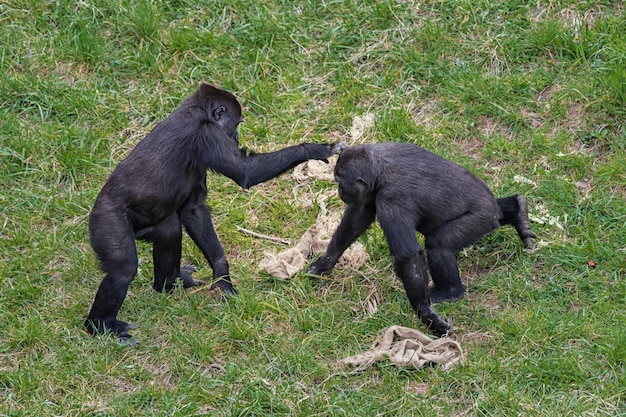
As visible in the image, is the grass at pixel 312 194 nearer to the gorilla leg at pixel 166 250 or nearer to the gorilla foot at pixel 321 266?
the gorilla foot at pixel 321 266

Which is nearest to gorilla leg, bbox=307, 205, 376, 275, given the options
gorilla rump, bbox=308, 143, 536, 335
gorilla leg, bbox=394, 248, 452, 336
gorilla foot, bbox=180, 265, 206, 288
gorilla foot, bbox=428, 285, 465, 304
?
gorilla rump, bbox=308, 143, 536, 335

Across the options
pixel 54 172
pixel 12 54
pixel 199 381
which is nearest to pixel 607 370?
pixel 199 381

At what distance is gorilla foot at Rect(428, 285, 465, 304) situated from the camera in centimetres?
797

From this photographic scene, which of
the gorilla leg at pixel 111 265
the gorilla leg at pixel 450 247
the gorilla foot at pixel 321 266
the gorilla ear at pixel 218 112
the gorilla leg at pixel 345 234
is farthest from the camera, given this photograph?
the gorilla foot at pixel 321 266

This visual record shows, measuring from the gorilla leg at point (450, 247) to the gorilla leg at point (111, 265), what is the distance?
248 cm

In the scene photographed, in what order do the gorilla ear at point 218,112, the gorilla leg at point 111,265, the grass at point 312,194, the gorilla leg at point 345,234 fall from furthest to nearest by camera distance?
the gorilla leg at point 345,234
the gorilla ear at point 218,112
the gorilla leg at point 111,265
the grass at point 312,194

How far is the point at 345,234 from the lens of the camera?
328 inches

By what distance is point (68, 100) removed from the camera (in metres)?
10.4

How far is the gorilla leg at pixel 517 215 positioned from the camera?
8332 millimetres

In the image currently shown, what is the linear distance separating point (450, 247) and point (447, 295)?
416 millimetres

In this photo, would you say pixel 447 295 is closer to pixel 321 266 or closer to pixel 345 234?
pixel 345 234

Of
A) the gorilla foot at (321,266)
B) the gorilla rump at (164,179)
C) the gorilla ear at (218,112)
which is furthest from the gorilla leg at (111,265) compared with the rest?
the gorilla foot at (321,266)

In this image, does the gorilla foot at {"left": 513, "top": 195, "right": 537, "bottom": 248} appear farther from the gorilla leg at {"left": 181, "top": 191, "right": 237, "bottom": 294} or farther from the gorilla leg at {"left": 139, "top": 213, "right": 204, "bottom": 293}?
the gorilla leg at {"left": 139, "top": 213, "right": 204, "bottom": 293}

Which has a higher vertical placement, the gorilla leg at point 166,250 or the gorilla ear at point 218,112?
the gorilla ear at point 218,112
